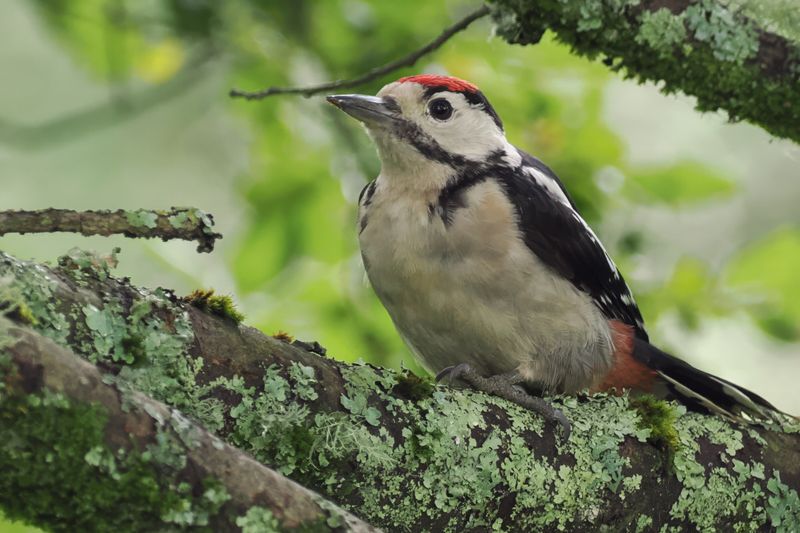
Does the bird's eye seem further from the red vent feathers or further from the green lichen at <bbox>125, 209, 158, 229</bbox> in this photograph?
the green lichen at <bbox>125, 209, 158, 229</bbox>

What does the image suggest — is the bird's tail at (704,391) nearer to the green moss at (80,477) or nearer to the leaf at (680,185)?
the leaf at (680,185)

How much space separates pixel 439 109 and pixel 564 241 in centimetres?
62

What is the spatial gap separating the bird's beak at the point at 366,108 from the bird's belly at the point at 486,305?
36 centimetres

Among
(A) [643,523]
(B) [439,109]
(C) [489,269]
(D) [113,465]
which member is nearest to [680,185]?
(B) [439,109]

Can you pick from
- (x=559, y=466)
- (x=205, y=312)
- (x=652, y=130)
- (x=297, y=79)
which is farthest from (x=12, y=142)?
(x=652, y=130)

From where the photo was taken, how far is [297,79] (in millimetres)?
3986

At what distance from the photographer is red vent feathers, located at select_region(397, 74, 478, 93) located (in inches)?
136

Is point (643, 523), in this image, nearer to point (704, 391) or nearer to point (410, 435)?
point (410, 435)

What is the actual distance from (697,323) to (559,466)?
1.63 meters

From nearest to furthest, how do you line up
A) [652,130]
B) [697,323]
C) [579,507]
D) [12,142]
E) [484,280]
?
[579,507] → [484,280] → [697,323] → [12,142] → [652,130]

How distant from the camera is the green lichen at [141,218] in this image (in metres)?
1.82

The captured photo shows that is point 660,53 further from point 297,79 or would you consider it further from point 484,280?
point 297,79

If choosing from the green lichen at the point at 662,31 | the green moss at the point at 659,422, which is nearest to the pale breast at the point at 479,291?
the green moss at the point at 659,422

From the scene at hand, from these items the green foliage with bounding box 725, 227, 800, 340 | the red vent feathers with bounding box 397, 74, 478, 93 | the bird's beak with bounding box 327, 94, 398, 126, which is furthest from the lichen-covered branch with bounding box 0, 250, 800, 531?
the red vent feathers with bounding box 397, 74, 478, 93
